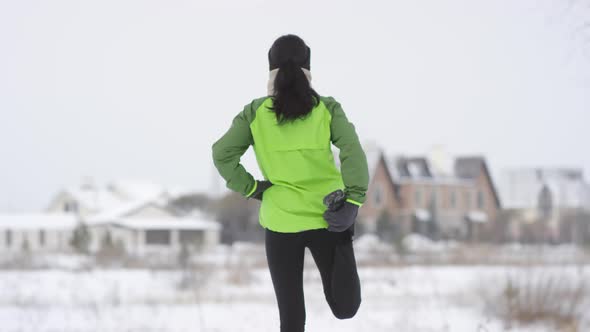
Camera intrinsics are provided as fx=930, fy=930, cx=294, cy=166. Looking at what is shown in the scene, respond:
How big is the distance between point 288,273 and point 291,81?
0.76m

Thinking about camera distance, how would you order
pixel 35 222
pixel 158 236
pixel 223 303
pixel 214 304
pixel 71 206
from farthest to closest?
pixel 71 206, pixel 158 236, pixel 35 222, pixel 223 303, pixel 214 304

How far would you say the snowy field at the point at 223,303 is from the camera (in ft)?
29.3

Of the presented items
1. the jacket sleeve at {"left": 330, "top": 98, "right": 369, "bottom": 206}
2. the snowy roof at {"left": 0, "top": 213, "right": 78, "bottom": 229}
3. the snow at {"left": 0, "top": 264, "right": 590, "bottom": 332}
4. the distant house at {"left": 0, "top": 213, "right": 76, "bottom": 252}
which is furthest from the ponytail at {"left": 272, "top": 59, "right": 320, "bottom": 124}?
the snowy roof at {"left": 0, "top": 213, "right": 78, "bottom": 229}

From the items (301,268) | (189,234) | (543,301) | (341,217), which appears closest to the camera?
(341,217)

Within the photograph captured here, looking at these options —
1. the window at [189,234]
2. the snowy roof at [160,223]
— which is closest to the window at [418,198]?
the snowy roof at [160,223]

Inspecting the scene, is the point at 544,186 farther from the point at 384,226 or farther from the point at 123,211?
the point at 123,211

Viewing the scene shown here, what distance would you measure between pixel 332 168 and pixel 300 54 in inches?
18.3

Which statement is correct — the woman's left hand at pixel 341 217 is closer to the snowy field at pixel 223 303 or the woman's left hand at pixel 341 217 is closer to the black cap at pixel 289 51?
the black cap at pixel 289 51

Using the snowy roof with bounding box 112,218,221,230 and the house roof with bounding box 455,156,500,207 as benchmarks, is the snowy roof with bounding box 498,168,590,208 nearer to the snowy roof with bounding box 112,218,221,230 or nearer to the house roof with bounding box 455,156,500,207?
the house roof with bounding box 455,156,500,207

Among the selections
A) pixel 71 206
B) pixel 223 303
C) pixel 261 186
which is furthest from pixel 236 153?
pixel 71 206

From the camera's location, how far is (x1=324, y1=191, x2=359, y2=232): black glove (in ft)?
11.7

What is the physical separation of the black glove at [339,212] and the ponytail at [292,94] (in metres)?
0.35

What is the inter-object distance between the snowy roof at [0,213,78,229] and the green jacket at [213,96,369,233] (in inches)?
1769

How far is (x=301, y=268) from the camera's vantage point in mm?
3768
